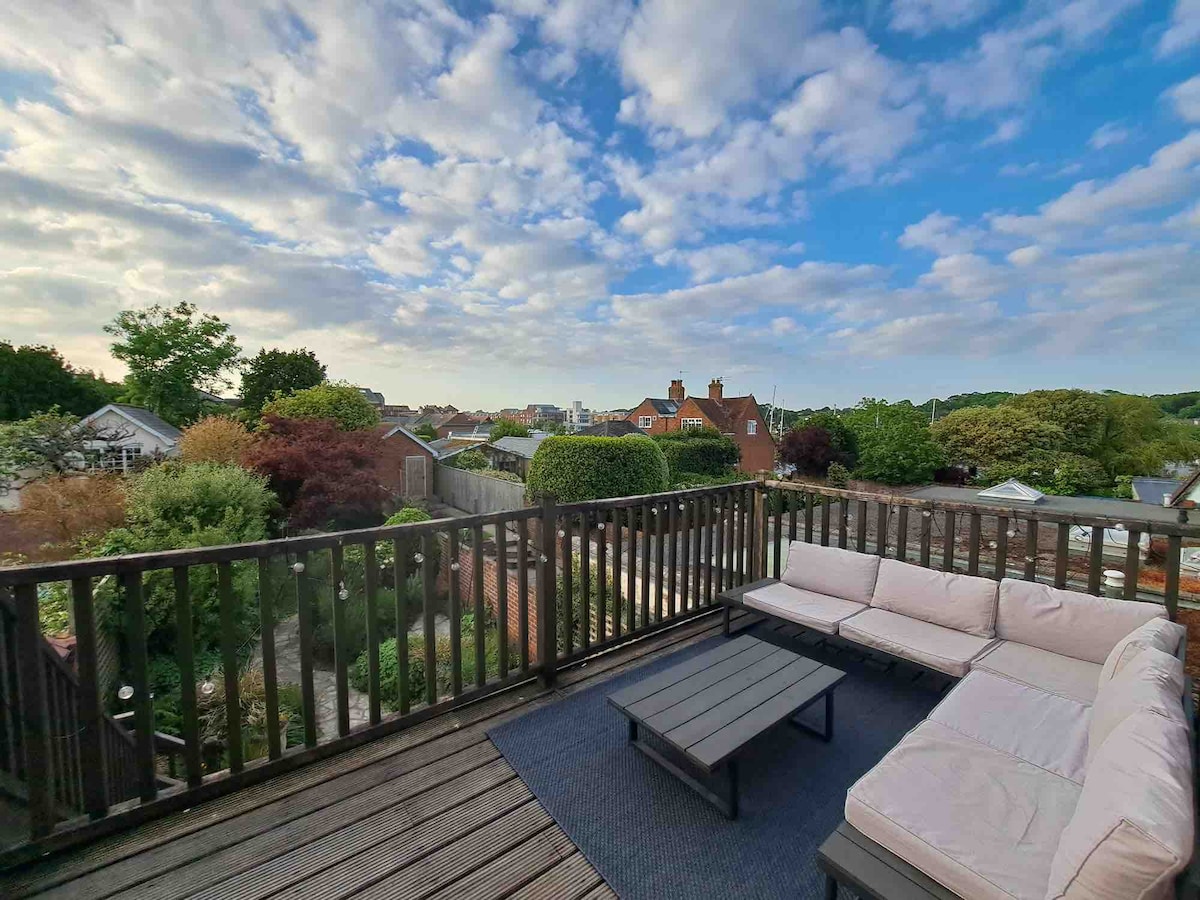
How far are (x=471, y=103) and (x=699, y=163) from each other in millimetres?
2999

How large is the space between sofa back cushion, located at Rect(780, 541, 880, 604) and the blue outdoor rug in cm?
61

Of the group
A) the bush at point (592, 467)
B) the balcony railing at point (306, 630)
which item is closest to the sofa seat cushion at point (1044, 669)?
the balcony railing at point (306, 630)

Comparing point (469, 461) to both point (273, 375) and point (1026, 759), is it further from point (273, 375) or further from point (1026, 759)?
point (1026, 759)

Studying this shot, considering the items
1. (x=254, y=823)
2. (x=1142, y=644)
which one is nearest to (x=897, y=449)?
(x=1142, y=644)

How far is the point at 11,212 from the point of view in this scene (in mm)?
6227

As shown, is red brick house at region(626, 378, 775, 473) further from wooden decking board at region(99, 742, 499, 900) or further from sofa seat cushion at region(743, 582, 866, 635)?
wooden decking board at region(99, 742, 499, 900)

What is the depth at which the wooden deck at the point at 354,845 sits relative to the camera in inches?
56.7

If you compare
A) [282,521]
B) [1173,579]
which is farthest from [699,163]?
[282,521]

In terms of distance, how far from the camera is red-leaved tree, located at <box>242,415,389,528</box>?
33.7ft

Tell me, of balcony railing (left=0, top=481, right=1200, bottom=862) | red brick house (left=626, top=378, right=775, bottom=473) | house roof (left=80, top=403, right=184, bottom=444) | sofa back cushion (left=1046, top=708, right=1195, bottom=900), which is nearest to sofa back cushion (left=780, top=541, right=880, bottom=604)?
balcony railing (left=0, top=481, right=1200, bottom=862)

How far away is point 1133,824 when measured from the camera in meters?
0.83

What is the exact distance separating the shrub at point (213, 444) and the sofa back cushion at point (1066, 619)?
1151cm

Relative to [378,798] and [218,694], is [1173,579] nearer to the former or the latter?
[378,798]

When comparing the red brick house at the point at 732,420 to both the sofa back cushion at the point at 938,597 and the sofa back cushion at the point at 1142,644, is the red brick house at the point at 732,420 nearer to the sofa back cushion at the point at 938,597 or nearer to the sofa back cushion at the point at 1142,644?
the sofa back cushion at the point at 938,597
